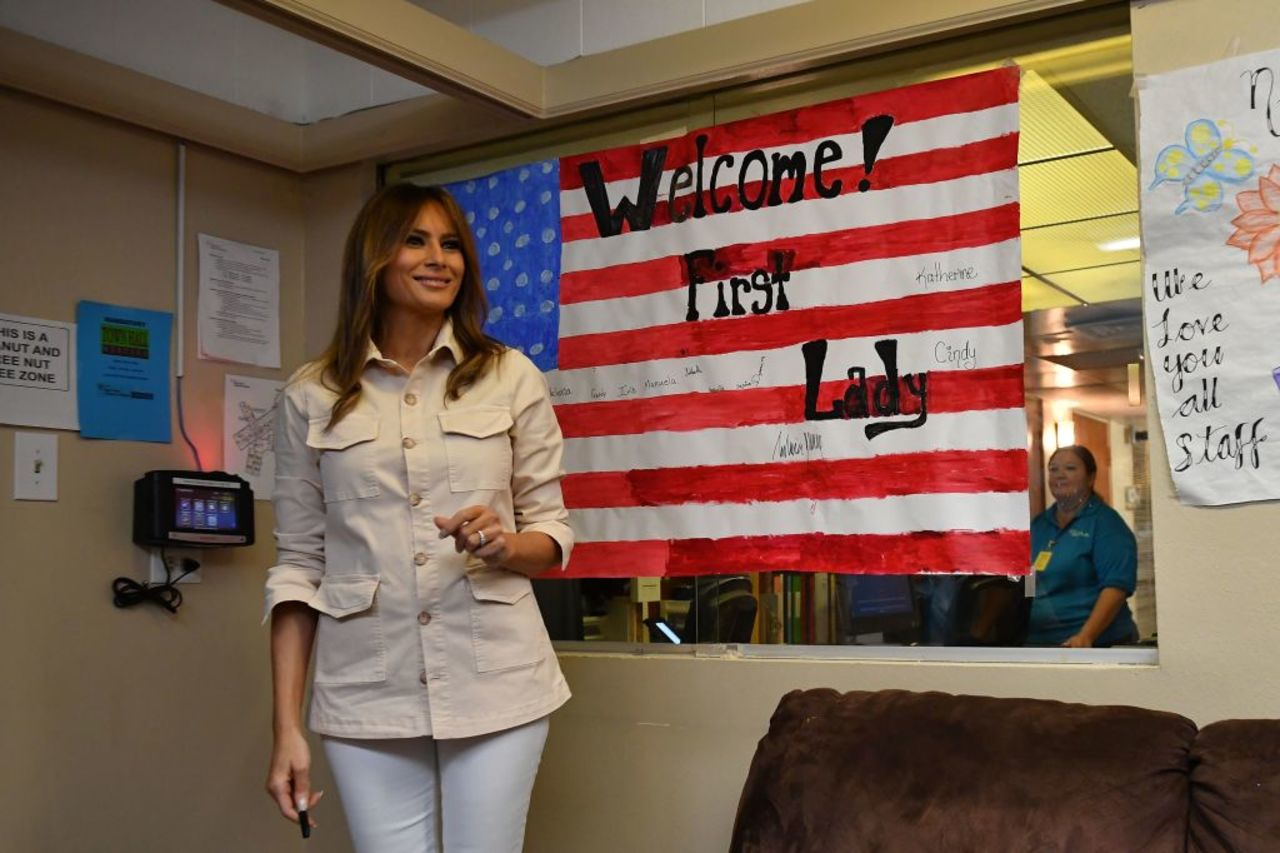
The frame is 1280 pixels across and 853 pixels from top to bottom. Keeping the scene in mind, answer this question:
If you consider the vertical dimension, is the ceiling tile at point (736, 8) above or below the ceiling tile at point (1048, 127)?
above

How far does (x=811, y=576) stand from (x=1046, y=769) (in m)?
0.76

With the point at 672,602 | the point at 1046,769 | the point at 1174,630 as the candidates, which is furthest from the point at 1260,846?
the point at 672,602

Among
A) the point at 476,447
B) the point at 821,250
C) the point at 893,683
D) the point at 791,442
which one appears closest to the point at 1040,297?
the point at 821,250

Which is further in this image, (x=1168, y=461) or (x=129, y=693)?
(x=129, y=693)

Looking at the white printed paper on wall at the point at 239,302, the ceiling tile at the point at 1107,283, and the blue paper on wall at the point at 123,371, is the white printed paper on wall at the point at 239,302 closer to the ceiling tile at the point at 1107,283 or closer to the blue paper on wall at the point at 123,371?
the blue paper on wall at the point at 123,371

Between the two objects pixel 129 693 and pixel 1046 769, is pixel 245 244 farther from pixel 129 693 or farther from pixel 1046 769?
pixel 1046 769

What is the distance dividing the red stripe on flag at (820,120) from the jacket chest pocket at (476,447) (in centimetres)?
99

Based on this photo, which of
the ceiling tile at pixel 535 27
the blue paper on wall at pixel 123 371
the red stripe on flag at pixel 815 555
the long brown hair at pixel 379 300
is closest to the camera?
the long brown hair at pixel 379 300

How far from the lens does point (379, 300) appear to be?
2197 mm

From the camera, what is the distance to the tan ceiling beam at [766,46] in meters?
2.51

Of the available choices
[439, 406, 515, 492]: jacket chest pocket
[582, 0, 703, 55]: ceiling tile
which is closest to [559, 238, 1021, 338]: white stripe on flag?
[582, 0, 703, 55]: ceiling tile

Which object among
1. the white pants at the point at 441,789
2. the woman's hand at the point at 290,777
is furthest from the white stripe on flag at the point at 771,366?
the woman's hand at the point at 290,777

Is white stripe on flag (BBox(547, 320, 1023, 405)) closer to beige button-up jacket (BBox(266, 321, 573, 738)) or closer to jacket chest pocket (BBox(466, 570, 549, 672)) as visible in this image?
beige button-up jacket (BBox(266, 321, 573, 738))

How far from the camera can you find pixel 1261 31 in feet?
7.41
